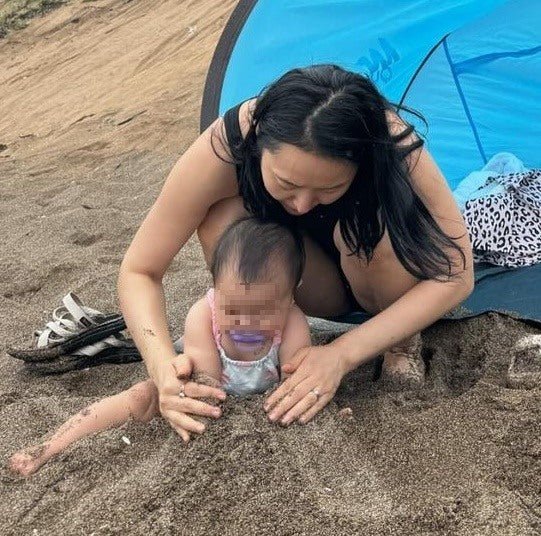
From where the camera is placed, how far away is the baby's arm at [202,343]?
1.61m

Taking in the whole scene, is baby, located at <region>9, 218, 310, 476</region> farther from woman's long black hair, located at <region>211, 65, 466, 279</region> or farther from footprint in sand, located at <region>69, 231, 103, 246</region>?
footprint in sand, located at <region>69, 231, 103, 246</region>

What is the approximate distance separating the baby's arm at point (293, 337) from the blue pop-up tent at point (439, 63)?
1.75 feet

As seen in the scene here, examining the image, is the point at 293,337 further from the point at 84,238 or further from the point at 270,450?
the point at 84,238

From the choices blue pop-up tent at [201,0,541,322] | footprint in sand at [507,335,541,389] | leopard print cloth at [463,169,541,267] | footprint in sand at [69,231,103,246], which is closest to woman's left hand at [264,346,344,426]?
footprint in sand at [507,335,541,389]

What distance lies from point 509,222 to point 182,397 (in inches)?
52.8

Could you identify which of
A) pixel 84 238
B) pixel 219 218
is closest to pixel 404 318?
pixel 219 218

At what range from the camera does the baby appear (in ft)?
5.06

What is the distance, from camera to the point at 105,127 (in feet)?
16.3

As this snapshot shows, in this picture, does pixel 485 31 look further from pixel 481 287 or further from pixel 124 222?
pixel 124 222

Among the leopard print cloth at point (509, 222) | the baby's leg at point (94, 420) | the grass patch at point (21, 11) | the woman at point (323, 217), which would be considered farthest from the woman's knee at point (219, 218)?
the grass patch at point (21, 11)

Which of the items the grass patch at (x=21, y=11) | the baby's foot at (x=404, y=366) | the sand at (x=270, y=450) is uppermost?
the sand at (x=270, y=450)

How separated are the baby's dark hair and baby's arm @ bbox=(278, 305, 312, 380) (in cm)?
8

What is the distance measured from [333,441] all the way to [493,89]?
195 cm

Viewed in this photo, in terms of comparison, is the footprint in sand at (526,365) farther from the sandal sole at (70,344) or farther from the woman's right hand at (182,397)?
the sandal sole at (70,344)
